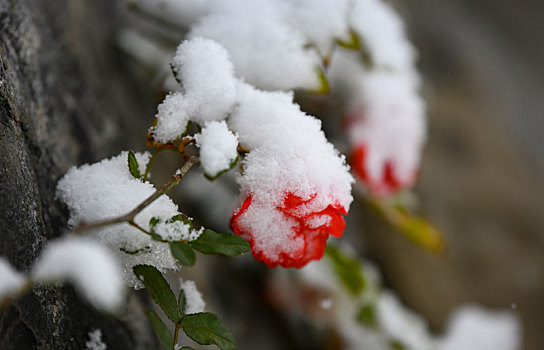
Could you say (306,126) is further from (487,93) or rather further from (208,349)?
(487,93)

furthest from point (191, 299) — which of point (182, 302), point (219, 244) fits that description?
point (219, 244)

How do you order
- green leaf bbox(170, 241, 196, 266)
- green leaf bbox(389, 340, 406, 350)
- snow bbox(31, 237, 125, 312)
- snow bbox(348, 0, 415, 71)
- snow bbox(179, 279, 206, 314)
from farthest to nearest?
green leaf bbox(389, 340, 406, 350) → snow bbox(348, 0, 415, 71) → snow bbox(179, 279, 206, 314) → green leaf bbox(170, 241, 196, 266) → snow bbox(31, 237, 125, 312)

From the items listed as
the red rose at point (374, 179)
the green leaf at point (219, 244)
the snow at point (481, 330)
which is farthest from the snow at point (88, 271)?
the snow at point (481, 330)

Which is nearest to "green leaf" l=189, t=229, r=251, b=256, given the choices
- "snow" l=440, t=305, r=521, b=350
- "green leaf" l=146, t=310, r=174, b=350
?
"green leaf" l=146, t=310, r=174, b=350

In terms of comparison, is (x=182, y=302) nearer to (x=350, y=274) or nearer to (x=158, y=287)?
(x=158, y=287)

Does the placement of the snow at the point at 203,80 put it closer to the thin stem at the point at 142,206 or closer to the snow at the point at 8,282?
the thin stem at the point at 142,206

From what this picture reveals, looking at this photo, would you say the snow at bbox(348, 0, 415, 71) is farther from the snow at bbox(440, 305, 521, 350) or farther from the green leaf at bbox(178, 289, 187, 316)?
the snow at bbox(440, 305, 521, 350)
